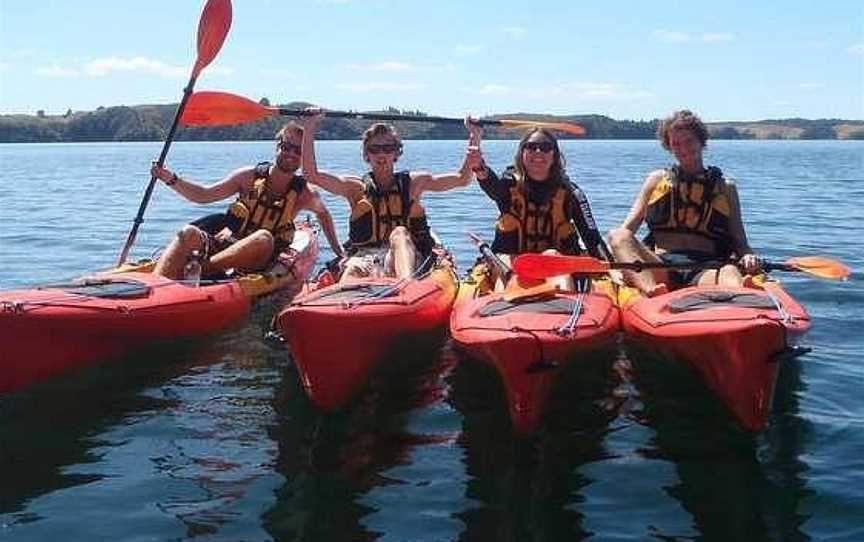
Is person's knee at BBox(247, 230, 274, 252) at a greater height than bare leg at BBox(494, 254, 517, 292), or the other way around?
person's knee at BBox(247, 230, 274, 252)

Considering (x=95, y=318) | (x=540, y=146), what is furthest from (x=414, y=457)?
(x=540, y=146)

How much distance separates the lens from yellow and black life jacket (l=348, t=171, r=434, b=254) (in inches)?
303

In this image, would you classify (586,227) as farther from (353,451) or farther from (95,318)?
(95,318)

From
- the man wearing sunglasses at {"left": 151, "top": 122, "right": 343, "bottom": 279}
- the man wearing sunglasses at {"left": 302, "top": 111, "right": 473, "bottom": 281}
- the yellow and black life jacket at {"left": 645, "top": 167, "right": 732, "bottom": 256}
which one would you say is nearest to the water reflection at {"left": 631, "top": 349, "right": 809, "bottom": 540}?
the yellow and black life jacket at {"left": 645, "top": 167, "right": 732, "bottom": 256}

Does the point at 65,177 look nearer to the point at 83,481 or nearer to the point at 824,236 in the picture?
the point at 824,236

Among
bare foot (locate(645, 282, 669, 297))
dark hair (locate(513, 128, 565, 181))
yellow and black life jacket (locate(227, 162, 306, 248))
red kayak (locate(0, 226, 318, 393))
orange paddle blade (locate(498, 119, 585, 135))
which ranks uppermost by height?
orange paddle blade (locate(498, 119, 585, 135))

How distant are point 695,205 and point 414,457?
3.12 meters

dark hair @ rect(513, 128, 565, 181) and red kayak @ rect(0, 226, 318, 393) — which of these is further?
dark hair @ rect(513, 128, 565, 181)

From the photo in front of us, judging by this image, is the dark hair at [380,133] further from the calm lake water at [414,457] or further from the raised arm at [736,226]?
the raised arm at [736,226]

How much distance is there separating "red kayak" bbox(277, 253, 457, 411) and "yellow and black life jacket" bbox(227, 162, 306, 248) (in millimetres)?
2202

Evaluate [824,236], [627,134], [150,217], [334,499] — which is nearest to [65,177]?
[150,217]

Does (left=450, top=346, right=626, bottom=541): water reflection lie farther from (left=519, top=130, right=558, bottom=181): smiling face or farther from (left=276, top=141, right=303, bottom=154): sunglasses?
(left=276, top=141, right=303, bottom=154): sunglasses

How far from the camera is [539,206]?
7.00 m

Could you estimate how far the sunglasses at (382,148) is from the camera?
7512 mm
